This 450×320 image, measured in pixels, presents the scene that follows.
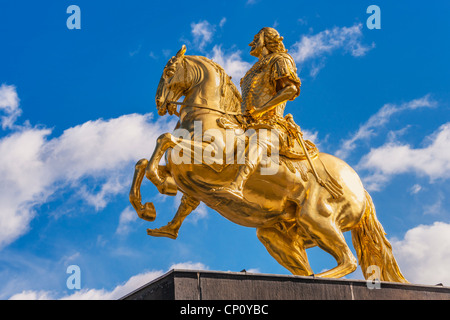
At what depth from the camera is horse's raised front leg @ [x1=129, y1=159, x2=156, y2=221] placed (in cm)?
708

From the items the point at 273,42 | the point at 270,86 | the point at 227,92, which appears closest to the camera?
the point at 227,92

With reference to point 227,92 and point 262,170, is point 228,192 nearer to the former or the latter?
point 262,170

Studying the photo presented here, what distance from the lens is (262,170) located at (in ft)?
24.0

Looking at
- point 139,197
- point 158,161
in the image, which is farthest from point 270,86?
point 139,197

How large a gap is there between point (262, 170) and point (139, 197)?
1428 millimetres

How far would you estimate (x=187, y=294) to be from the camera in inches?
206

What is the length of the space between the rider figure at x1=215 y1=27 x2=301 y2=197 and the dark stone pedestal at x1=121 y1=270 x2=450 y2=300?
80.4 inches

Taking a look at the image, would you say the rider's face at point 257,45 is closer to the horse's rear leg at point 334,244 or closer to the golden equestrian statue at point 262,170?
the golden equestrian statue at point 262,170

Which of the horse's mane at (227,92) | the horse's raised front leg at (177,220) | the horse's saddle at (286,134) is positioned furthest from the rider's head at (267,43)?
the horse's raised front leg at (177,220)

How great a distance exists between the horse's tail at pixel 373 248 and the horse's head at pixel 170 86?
2.71 meters

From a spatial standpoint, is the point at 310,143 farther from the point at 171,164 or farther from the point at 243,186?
the point at 171,164

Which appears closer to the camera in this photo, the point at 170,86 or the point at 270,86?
the point at 170,86

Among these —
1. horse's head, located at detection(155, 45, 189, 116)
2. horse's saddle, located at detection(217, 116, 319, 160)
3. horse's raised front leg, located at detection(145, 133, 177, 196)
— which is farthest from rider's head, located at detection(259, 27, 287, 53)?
horse's raised front leg, located at detection(145, 133, 177, 196)
